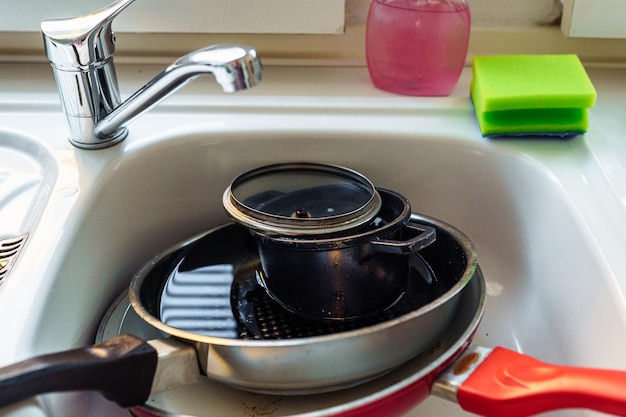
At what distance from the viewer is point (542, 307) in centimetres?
51

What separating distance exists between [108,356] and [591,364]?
288 mm

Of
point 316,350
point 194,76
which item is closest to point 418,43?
point 194,76

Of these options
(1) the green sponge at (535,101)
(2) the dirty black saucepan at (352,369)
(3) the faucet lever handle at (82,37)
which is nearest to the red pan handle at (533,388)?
(2) the dirty black saucepan at (352,369)

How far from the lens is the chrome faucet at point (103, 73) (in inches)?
16.5

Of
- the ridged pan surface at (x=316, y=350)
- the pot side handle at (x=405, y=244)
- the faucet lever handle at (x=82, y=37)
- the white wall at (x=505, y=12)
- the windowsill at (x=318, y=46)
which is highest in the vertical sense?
the faucet lever handle at (x=82, y=37)

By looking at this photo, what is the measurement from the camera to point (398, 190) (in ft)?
1.94

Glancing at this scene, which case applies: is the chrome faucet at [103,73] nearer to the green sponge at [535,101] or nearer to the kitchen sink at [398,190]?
the kitchen sink at [398,190]

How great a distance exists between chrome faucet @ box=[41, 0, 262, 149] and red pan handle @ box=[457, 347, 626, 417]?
23 centimetres

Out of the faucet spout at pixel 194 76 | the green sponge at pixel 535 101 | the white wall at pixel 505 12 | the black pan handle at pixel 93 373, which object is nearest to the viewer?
the black pan handle at pixel 93 373

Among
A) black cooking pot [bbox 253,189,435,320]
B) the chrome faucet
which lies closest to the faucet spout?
the chrome faucet

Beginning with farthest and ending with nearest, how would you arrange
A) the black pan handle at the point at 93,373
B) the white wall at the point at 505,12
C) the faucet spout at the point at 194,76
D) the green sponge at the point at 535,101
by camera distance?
the white wall at the point at 505,12 → the green sponge at the point at 535,101 → the faucet spout at the point at 194,76 → the black pan handle at the point at 93,373

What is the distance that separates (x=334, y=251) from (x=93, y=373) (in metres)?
0.18

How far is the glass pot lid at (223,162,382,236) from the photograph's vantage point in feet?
1.46

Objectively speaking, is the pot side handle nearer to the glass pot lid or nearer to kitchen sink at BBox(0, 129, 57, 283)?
the glass pot lid
